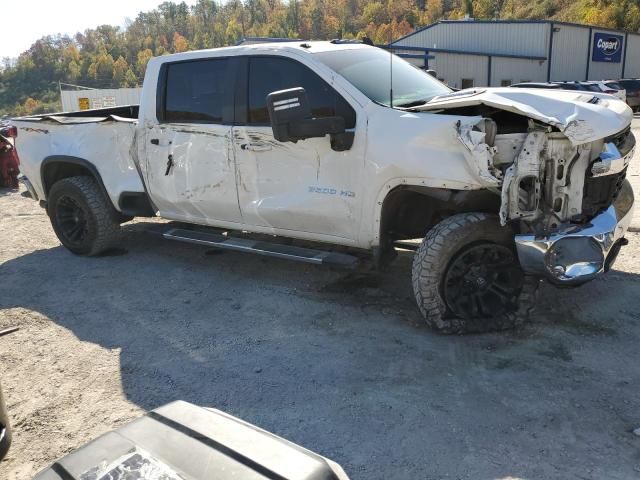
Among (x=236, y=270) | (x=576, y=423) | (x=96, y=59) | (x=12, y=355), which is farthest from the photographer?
(x=96, y=59)

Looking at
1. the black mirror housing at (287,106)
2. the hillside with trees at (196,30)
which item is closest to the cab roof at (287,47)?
the black mirror housing at (287,106)

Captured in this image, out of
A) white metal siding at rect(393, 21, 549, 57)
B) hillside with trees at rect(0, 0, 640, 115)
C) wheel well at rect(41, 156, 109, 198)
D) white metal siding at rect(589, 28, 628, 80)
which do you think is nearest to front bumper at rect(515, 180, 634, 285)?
wheel well at rect(41, 156, 109, 198)

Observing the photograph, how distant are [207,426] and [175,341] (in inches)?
109

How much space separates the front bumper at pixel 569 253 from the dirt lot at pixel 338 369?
54 centimetres

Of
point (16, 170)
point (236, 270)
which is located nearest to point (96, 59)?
point (16, 170)

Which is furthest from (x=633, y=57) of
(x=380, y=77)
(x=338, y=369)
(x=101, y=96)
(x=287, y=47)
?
(x=338, y=369)

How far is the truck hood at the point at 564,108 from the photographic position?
3.40 m

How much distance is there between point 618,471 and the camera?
102 inches

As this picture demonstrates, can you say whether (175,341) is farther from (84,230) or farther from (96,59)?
(96,59)

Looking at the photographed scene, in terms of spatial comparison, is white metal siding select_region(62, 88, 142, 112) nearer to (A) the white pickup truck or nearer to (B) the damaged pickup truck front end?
(A) the white pickup truck

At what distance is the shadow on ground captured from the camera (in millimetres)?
2807

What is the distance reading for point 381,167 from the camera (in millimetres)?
4016

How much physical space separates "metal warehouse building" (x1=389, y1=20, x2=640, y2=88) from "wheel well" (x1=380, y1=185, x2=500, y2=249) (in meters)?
27.1

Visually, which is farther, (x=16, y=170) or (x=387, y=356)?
(x=16, y=170)
